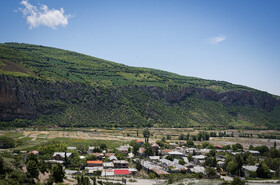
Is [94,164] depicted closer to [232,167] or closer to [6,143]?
[6,143]

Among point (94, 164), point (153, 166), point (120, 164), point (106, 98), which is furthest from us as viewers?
point (106, 98)

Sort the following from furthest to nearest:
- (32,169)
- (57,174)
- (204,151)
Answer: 1. (204,151)
2. (57,174)
3. (32,169)

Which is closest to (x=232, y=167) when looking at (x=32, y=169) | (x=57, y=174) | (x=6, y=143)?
(x=57, y=174)

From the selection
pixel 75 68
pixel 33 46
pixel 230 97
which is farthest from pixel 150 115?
pixel 33 46

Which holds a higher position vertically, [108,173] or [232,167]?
[232,167]

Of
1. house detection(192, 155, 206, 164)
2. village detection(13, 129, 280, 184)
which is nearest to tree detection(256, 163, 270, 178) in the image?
village detection(13, 129, 280, 184)

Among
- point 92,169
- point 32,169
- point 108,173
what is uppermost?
point 32,169

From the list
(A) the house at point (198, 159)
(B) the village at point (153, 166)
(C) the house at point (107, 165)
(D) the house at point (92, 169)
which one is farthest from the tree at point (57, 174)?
(A) the house at point (198, 159)

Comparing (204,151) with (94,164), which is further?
(204,151)

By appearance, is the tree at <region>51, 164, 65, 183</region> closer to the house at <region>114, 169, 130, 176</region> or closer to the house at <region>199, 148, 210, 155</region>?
the house at <region>114, 169, 130, 176</region>
